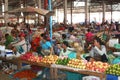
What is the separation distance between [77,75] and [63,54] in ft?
3.99

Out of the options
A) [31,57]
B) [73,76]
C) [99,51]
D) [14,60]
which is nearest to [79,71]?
[73,76]

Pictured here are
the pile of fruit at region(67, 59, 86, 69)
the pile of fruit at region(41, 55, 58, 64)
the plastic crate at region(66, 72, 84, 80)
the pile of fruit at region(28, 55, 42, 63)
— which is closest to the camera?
the pile of fruit at region(67, 59, 86, 69)

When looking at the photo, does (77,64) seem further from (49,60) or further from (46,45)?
(46,45)

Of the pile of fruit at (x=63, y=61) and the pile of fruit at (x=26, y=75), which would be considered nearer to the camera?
the pile of fruit at (x=63, y=61)

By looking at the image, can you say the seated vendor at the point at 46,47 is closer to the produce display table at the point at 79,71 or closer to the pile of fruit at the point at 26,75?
the pile of fruit at the point at 26,75

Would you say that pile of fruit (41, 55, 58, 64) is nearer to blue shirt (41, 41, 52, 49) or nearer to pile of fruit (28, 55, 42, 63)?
pile of fruit (28, 55, 42, 63)

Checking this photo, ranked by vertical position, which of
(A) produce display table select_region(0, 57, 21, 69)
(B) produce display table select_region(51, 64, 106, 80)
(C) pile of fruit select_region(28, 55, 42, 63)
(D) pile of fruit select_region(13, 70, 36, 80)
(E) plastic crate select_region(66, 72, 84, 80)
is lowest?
(D) pile of fruit select_region(13, 70, 36, 80)

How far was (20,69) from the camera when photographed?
28.4 feet

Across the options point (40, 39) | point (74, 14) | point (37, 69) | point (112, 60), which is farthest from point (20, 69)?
point (74, 14)

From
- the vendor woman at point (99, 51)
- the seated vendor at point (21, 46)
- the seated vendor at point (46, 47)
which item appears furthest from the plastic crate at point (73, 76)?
the seated vendor at point (21, 46)

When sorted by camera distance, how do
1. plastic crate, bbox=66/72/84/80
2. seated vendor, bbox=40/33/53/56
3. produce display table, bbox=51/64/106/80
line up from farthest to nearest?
seated vendor, bbox=40/33/53/56 < plastic crate, bbox=66/72/84/80 < produce display table, bbox=51/64/106/80

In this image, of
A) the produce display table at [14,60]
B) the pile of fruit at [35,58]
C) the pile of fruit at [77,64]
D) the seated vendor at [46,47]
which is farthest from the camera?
the seated vendor at [46,47]

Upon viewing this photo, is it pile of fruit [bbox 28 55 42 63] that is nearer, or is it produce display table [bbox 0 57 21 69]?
pile of fruit [bbox 28 55 42 63]

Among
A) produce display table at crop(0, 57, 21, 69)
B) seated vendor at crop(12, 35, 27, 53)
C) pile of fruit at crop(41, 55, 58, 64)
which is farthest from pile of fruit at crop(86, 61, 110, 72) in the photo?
seated vendor at crop(12, 35, 27, 53)
